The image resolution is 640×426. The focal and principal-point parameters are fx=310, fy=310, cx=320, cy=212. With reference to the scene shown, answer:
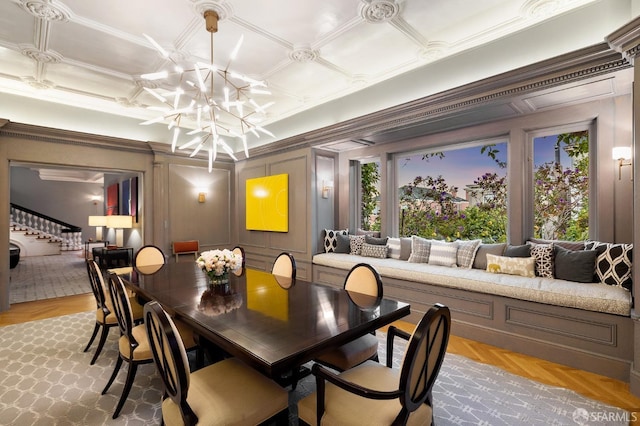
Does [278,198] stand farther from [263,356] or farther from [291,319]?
[263,356]

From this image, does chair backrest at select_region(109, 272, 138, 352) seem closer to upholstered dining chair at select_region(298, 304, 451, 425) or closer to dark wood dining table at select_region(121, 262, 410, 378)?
dark wood dining table at select_region(121, 262, 410, 378)

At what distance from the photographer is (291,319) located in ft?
5.83

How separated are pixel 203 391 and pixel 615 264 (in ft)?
11.3

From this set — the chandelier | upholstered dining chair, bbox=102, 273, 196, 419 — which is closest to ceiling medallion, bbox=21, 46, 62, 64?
the chandelier

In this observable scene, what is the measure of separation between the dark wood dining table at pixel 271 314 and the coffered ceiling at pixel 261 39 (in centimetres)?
176

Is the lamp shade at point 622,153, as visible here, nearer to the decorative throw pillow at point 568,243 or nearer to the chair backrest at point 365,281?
the decorative throw pillow at point 568,243

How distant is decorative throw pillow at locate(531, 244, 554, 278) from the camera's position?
3117mm

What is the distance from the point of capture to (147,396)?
2.27m

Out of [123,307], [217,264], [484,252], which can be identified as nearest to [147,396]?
[123,307]

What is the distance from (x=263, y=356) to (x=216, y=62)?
333 cm

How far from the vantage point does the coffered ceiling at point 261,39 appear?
2.63 metres

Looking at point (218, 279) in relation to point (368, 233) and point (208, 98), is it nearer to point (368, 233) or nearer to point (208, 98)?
point (208, 98)

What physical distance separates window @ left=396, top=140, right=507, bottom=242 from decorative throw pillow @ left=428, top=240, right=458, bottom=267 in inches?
19.9

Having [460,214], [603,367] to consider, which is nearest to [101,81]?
[460,214]
